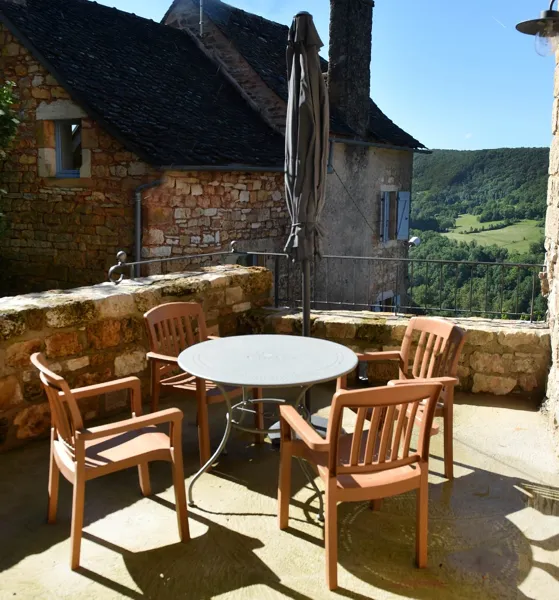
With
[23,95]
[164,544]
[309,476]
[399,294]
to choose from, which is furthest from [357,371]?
[399,294]

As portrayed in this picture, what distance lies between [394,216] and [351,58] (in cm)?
334

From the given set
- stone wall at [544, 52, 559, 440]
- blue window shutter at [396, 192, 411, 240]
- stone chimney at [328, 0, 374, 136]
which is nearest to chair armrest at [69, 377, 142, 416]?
stone wall at [544, 52, 559, 440]

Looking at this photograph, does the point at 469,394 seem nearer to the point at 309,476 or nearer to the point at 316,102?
the point at 309,476

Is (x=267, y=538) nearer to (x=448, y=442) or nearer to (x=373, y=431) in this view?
(x=373, y=431)

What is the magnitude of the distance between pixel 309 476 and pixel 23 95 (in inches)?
319

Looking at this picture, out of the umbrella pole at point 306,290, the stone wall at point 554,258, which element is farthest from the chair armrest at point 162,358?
the stone wall at point 554,258

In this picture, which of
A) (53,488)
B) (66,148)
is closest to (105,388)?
(53,488)

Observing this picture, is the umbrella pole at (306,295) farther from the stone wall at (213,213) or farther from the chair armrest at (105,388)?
the stone wall at (213,213)

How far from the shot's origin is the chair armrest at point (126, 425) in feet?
8.95

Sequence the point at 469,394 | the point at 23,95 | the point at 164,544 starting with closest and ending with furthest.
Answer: the point at 164,544 → the point at 469,394 → the point at 23,95

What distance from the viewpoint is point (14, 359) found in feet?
12.7

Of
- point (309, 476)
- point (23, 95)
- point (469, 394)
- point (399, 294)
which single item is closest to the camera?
point (309, 476)

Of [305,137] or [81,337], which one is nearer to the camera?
[305,137]

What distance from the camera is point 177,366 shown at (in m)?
3.97
